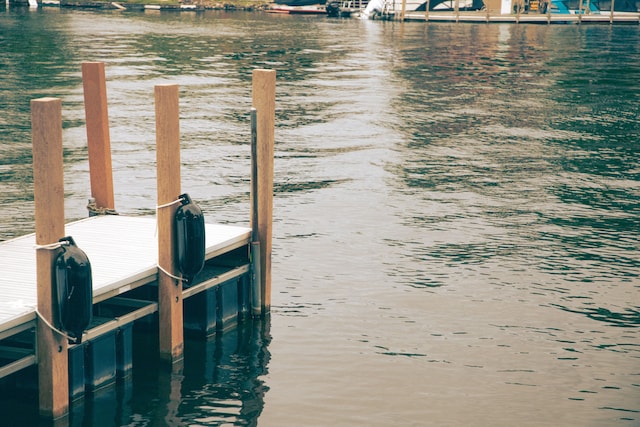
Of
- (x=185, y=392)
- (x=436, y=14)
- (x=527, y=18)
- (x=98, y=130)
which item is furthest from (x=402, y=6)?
(x=185, y=392)

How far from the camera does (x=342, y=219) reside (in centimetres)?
2261

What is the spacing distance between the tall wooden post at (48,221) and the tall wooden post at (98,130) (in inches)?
156

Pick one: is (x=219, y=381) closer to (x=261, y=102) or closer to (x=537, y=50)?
(x=261, y=102)

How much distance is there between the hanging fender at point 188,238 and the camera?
1277 centimetres

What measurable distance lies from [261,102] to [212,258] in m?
2.51

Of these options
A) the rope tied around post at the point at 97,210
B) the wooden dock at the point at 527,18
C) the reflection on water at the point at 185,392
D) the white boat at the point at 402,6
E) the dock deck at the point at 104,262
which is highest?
the white boat at the point at 402,6

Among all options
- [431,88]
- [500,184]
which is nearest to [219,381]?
[500,184]

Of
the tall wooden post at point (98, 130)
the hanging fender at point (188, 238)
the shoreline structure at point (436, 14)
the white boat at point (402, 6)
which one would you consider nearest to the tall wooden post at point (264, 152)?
the hanging fender at point (188, 238)

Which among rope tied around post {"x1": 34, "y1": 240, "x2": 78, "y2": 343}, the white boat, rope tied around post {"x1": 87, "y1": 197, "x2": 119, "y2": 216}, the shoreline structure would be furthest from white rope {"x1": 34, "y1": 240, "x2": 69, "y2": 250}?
the white boat

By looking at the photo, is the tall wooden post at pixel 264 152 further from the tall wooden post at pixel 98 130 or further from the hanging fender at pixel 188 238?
the tall wooden post at pixel 98 130

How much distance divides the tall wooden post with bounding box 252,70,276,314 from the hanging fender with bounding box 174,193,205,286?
1.92 meters

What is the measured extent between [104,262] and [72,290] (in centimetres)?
205

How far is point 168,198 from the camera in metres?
12.7

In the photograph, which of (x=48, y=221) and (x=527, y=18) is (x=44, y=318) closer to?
(x=48, y=221)
